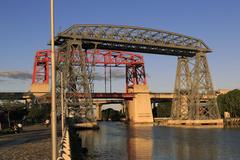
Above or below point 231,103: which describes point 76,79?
above

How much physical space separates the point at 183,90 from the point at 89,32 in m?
31.3

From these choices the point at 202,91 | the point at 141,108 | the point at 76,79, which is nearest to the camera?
the point at 76,79

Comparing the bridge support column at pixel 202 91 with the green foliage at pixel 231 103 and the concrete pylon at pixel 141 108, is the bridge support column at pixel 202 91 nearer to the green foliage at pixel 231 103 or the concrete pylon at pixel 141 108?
the green foliage at pixel 231 103

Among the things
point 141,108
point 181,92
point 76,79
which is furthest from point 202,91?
point 141,108

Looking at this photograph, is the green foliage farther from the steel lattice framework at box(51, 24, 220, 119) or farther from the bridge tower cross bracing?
the bridge tower cross bracing

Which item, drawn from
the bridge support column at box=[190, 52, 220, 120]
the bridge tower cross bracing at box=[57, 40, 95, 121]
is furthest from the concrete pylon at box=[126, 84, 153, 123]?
the bridge tower cross bracing at box=[57, 40, 95, 121]

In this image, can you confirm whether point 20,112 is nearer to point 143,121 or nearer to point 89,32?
point 89,32

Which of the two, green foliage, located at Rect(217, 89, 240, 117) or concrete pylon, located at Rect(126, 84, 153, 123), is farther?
concrete pylon, located at Rect(126, 84, 153, 123)

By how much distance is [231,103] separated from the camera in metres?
127

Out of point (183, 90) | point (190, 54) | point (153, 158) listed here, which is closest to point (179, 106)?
point (183, 90)

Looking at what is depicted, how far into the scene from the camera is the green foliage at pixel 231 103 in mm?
124750

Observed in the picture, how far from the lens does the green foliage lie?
409 feet

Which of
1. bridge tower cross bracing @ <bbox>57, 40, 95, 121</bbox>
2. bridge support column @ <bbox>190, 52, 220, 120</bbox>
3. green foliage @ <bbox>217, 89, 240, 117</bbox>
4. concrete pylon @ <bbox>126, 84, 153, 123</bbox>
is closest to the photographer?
bridge tower cross bracing @ <bbox>57, 40, 95, 121</bbox>

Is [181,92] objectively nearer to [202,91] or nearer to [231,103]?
[202,91]
